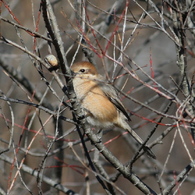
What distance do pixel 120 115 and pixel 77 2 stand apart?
5.47 ft

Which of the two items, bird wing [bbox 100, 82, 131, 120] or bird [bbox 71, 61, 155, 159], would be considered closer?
bird [bbox 71, 61, 155, 159]

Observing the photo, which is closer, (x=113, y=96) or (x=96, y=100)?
(x=96, y=100)

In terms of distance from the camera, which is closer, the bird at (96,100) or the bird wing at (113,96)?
the bird at (96,100)

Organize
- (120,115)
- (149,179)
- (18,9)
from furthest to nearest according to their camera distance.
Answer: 1. (149,179)
2. (18,9)
3. (120,115)

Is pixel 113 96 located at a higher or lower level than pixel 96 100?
higher

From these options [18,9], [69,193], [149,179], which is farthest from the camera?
[149,179]

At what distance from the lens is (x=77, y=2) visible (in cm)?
505

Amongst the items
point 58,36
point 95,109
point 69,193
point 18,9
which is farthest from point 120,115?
point 18,9

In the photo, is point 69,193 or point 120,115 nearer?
point 69,193

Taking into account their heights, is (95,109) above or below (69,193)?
above

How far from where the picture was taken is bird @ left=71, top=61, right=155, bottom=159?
198 inches

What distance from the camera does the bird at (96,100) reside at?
5039 mm

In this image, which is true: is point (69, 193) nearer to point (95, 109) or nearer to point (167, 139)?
point (95, 109)

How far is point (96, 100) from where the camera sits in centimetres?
510
